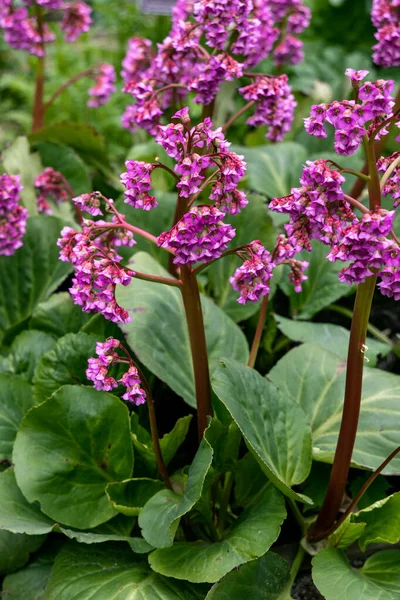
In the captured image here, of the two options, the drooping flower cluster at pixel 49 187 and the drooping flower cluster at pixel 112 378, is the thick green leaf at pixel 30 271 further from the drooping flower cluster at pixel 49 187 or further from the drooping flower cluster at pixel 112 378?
the drooping flower cluster at pixel 112 378

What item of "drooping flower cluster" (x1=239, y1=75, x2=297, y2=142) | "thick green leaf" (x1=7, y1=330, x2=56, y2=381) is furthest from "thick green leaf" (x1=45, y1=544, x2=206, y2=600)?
"drooping flower cluster" (x1=239, y1=75, x2=297, y2=142)

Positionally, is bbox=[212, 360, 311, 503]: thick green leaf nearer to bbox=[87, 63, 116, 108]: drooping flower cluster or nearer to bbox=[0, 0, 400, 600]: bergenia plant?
bbox=[0, 0, 400, 600]: bergenia plant

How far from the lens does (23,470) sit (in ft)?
5.99

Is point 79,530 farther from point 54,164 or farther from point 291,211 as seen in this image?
point 54,164

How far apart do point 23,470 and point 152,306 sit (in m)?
0.56

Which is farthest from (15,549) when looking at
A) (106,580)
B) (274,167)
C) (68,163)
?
(274,167)

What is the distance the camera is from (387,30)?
2.44 metres

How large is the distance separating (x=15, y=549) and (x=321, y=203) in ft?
3.98

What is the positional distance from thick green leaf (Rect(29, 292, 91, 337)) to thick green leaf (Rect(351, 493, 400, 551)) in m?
1.05

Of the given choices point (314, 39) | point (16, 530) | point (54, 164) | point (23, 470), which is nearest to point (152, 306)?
point (23, 470)

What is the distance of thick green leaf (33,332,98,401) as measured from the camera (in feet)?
6.46

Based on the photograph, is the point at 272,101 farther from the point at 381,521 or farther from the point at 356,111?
the point at 381,521

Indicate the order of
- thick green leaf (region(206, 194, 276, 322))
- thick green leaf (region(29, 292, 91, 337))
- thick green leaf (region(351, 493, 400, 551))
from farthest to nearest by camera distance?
thick green leaf (region(206, 194, 276, 322)) < thick green leaf (region(29, 292, 91, 337)) < thick green leaf (region(351, 493, 400, 551))

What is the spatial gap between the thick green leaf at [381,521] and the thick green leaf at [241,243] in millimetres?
830
